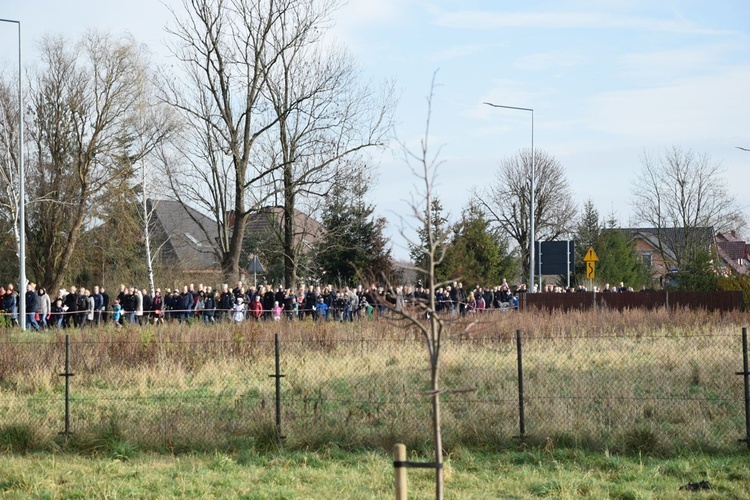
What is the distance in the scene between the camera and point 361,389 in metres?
14.2

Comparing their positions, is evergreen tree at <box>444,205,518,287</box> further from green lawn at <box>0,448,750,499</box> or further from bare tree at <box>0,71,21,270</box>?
green lawn at <box>0,448,750,499</box>

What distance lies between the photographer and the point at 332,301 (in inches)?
1309

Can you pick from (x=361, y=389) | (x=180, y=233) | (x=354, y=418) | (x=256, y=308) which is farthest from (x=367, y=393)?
(x=180, y=233)

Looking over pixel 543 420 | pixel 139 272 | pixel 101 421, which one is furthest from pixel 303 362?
pixel 139 272

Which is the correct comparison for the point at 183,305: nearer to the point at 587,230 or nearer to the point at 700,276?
the point at 700,276

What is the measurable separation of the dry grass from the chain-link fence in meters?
0.03

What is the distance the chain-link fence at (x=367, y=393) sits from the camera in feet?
37.5

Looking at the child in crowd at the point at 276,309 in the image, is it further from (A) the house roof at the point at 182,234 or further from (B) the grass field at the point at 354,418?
(A) the house roof at the point at 182,234

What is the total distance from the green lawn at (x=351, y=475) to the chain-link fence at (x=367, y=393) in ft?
1.81

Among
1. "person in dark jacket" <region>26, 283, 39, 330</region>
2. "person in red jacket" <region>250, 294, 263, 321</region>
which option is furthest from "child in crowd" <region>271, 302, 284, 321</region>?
"person in dark jacket" <region>26, 283, 39, 330</region>

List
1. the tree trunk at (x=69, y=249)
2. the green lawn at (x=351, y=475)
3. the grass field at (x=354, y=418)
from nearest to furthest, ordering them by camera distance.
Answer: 1. the green lawn at (x=351, y=475)
2. the grass field at (x=354, y=418)
3. the tree trunk at (x=69, y=249)

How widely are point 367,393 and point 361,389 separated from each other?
0.45 metres

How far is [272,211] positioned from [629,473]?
27.4 m

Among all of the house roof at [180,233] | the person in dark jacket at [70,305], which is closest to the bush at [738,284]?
the person in dark jacket at [70,305]
